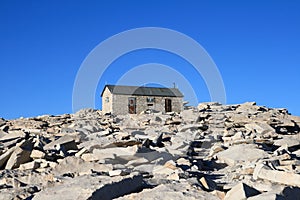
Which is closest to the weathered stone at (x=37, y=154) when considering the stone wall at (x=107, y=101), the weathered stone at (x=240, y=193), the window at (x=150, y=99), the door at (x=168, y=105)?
the weathered stone at (x=240, y=193)

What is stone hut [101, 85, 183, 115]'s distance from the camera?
35125mm

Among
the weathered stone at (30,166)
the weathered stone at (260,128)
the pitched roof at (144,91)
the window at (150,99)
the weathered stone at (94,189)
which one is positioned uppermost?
the pitched roof at (144,91)

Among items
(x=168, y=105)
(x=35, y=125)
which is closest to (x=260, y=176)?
(x=35, y=125)

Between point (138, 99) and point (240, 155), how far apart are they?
2628 cm

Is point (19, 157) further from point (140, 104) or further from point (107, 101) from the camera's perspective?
point (107, 101)

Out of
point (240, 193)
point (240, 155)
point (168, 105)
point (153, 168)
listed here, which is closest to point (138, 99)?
point (168, 105)

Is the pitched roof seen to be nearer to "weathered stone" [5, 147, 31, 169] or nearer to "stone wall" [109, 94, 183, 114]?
"stone wall" [109, 94, 183, 114]

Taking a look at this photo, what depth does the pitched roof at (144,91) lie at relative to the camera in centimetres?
3598

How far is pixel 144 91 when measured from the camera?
120 ft

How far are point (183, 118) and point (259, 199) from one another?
1638cm

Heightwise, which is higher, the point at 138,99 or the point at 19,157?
the point at 138,99

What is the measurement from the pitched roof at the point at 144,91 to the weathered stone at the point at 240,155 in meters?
25.9

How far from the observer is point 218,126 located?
17.4 metres

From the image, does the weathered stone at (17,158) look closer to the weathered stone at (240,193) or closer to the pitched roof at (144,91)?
the weathered stone at (240,193)
